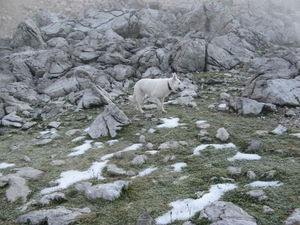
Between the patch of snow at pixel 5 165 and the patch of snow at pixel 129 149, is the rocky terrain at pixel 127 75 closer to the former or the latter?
the patch of snow at pixel 129 149

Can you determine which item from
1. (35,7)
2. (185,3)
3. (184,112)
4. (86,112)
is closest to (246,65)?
(184,112)

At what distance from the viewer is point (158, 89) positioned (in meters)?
12.9

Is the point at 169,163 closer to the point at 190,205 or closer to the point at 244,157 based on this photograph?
the point at 244,157

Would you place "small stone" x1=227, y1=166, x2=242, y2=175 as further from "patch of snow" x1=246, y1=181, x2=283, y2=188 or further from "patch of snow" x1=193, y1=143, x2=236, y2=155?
"patch of snow" x1=193, y1=143, x2=236, y2=155

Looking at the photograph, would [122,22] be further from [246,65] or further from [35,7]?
[35,7]

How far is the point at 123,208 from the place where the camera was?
19.6 feet

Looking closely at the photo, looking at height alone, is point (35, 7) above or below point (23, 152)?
above

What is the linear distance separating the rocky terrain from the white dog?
0.74 metres

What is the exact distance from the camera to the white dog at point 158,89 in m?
12.8

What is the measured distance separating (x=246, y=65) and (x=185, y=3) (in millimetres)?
20751

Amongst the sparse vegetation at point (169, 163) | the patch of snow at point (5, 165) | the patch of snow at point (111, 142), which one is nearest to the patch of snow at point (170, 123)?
the sparse vegetation at point (169, 163)

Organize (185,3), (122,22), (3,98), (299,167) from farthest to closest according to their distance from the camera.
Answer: (185,3) → (122,22) → (3,98) → (299,167)

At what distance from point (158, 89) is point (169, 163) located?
17.4ft

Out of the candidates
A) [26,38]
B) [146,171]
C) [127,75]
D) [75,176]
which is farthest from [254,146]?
[26,38]
